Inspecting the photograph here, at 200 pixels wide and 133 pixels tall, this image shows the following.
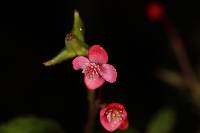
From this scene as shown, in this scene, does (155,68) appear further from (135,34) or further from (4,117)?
(4,117)

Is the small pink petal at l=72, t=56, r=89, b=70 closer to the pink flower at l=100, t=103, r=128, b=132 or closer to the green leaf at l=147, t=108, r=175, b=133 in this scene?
the pink flower at l=100, t=103, r=128, b=132

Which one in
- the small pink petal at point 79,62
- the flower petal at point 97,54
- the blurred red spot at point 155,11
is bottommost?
the small pink petal at point 79,62

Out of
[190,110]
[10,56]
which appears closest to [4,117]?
[10,56]

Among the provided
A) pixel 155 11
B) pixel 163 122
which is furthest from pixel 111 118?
Result: pixel 155 11

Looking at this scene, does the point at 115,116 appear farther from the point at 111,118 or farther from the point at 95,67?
the point at 95,67

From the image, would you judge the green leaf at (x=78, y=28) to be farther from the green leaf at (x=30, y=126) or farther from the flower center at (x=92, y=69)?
the green leaf at (x=30, y=126)

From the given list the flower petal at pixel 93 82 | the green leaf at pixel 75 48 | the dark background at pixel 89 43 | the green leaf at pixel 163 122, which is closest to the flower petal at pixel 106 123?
the flower petal at pixel 93 82
